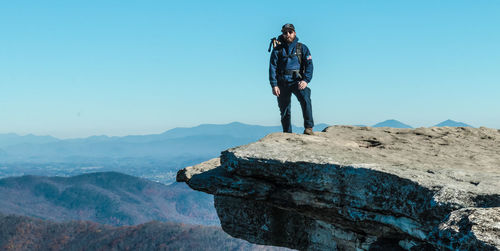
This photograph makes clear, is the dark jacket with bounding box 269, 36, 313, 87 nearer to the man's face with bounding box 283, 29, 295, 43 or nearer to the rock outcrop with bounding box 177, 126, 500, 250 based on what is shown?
the man's face with bounding box 283, 29, 295, 43

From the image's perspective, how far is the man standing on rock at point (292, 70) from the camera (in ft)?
47.2

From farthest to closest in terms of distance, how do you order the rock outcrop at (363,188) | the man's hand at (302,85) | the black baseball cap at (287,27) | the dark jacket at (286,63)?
the dark jacket at (286,63) < the man's hand at (302,85) < the black baseball cap at (287,27) < the rock outcrop at (363,188)

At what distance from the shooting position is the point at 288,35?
1422 centimetres

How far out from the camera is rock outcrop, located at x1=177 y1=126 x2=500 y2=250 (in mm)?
7695

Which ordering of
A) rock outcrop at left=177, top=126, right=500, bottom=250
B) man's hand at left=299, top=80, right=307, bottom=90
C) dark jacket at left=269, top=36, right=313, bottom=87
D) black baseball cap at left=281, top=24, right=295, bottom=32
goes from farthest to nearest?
dark jacket at left=269, top=36, right=313, bottom=87 → man's hand at left=299, top=80, right=307, bottom=90 → black baseball cap at left=281, top=24, right=295, bottom=32 → rock outcrop at left=177, top=126, right=500, bottom=250

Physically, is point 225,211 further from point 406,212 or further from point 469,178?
point 469,178

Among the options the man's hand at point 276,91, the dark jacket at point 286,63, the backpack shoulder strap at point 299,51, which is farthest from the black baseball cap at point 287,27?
the man's hand at point 276,91

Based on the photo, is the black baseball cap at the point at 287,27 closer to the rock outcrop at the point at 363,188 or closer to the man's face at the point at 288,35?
the man's face at the point at 288,35

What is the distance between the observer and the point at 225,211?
13133 millimetres

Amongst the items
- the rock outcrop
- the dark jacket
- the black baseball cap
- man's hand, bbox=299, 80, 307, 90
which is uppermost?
the black baseball cap

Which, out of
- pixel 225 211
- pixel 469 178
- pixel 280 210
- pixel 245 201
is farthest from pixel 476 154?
pixel 225 211

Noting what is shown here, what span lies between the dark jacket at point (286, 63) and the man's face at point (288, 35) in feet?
0.61

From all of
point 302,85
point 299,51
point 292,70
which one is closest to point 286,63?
point 292,70

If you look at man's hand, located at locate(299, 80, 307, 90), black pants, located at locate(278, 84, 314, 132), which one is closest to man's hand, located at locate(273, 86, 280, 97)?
black pants, located at locate(278, 84, 314, 132)
